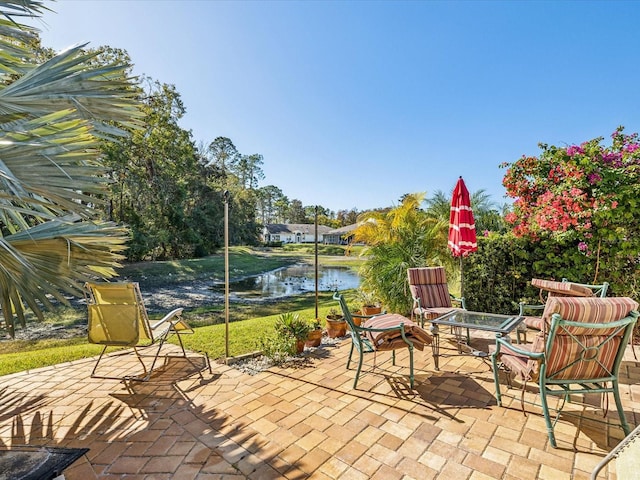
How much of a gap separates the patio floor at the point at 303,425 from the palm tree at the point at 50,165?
1.04 metres

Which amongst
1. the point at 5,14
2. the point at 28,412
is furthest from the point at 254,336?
the point at 5,14

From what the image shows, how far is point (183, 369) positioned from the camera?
142 inches

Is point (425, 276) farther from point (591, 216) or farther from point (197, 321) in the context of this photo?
point (197, 321)

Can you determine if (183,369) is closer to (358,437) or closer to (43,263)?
(43,263)

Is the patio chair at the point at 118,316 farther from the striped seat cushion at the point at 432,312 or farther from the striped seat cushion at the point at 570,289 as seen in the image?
the striped seat cushion at the point at 570,289

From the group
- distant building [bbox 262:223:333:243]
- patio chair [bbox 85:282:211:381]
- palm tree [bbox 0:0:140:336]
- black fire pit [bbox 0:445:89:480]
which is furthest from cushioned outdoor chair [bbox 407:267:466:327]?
distant building [bbox 262:223:333:243]

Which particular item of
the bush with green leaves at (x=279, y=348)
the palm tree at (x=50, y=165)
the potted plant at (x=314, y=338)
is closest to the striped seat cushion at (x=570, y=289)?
the potted plant at (x=314, y=338)

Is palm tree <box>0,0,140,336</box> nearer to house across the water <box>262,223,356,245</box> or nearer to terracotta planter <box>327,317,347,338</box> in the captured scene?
terracotta planter <box>327,317,347,338</box>

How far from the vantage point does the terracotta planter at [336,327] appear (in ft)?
15.6

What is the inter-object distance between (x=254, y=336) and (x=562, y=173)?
6.15 meters

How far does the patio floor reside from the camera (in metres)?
1.93

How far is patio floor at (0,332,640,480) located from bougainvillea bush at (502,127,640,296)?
1.83 metres

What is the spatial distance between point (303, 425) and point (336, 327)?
2.40m

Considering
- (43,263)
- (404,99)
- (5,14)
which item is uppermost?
(404,99)
